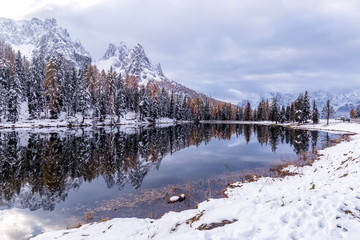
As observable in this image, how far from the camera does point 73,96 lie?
73.8 m

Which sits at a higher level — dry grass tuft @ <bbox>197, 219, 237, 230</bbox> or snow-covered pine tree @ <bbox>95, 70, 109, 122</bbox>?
snow-covered pine tree @ <bbox>95, 70, 109, 122</bbox>

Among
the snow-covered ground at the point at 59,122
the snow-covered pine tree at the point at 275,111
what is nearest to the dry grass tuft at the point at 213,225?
the snow-covered ground at the point at 59,122

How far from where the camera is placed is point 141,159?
27.0 metres

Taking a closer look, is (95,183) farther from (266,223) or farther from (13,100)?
(13,100)

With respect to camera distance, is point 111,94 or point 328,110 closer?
point 111,94

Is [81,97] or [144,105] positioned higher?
[81,97]

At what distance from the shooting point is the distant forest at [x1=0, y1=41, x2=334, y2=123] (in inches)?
2611

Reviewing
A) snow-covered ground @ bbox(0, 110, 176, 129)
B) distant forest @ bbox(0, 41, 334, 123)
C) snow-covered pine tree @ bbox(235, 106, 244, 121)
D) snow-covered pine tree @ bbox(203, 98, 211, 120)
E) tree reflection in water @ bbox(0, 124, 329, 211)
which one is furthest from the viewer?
snow-covered pine tree @ bbox(235, 106, 244, 121)

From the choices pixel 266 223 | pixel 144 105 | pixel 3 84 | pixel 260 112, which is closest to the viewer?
pixel 266 223

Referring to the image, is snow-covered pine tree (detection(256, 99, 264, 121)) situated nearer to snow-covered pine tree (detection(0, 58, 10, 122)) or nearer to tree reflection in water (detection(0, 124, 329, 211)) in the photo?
tree reflection in water (detection(0, 124, 329, 211))

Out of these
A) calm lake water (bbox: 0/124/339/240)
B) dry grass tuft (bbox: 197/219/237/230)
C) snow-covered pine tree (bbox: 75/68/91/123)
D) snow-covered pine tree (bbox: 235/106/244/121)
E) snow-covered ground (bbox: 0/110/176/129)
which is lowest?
calm lake water (bbox: 0/124/339/240)

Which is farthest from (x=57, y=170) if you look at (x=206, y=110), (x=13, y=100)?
(x=206, y=110)

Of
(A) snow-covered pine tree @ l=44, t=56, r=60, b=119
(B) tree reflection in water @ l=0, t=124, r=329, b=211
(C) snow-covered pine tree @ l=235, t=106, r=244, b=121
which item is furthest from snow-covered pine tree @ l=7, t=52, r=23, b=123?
(C) snow-covered pine tree @ l=235, t=106, r=244, b=121

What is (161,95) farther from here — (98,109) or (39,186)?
(39,186)
